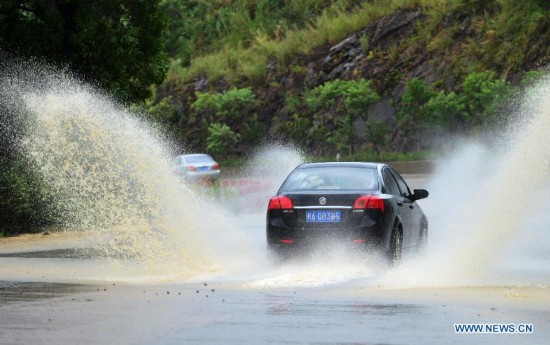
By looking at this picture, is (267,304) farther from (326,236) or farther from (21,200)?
(21,200)

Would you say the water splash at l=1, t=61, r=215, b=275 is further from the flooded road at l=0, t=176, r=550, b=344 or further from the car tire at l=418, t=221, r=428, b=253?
the car tire at l=418, t=221, r=428, b=253

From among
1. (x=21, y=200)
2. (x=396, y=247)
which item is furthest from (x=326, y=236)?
(x=21, y=200)

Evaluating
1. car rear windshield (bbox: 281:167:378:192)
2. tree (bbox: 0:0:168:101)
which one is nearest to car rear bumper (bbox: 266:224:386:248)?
car rear windshield (bbox: 281:167:378:192)

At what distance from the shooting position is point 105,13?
88.0ft

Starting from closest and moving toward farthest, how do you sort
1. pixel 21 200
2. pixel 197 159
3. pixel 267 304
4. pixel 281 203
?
pixel 267 304
pixel 281 203
pixel 21 200
pixel 197 159

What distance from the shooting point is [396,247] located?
1614cm

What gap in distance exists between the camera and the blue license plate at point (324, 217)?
615 inches

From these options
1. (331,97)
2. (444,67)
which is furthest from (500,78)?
(331,97)

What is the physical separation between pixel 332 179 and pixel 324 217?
90 centimetres

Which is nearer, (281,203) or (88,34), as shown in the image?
(281,203)

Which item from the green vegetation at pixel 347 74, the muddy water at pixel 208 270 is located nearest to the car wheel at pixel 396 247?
the muddy water at pixel 208 270

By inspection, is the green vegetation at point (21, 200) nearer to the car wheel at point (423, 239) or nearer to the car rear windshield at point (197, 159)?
the car wheel at point (423, 239)

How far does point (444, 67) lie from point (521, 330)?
42375 mm

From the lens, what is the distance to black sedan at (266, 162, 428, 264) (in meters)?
15.6
